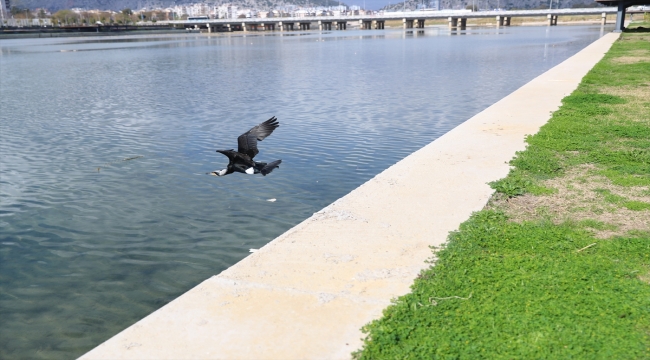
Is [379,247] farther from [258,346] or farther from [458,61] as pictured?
[458,61]

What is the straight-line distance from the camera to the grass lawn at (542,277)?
368cm

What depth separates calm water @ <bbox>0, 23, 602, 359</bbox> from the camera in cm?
591

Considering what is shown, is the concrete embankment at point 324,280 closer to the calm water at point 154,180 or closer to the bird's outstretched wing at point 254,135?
the calm water at point 154,180

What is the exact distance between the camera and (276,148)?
12.1m

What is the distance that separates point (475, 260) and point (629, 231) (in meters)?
1.83

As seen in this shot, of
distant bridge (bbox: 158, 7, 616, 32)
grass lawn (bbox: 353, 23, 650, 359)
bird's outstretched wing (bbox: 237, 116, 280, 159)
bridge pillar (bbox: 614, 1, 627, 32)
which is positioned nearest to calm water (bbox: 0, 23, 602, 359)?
bird's outstretched wing (bbox: 237, 116, 280, 159)

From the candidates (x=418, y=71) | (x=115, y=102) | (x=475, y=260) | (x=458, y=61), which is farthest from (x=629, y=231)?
(x=458, y=61)

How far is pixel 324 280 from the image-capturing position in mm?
4742

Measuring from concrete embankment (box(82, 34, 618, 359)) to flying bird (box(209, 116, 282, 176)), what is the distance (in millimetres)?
2020

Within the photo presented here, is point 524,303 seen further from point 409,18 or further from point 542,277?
point 409,18

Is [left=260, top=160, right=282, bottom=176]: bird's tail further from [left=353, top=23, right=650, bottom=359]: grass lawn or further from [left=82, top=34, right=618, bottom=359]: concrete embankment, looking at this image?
[left=353, top=23, right=650, bottom=359]: grass lawn

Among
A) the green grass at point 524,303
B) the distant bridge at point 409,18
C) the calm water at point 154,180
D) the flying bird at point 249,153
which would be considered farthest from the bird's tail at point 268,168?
the distant bridge at point 409,18

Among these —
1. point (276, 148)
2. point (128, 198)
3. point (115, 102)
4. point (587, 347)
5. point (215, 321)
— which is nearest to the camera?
point (587, 347)

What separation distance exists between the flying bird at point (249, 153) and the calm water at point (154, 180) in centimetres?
27
